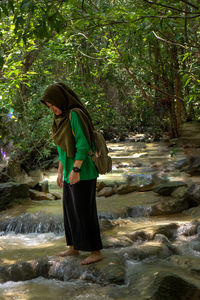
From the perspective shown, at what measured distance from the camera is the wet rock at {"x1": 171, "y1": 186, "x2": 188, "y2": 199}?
6477mm

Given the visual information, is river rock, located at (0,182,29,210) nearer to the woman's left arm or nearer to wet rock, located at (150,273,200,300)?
the woman's left arm

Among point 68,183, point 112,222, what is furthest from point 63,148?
point 112,222

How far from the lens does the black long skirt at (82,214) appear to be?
3031 millimetres

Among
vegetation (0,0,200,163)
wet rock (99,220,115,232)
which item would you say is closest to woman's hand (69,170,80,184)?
vegetation (0,0,200,163)

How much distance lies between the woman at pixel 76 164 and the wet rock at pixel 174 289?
2.54 feet

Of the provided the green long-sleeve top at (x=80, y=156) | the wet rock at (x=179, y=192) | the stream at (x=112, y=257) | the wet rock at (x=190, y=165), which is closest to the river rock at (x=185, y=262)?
the stream at (x=112, y=257)

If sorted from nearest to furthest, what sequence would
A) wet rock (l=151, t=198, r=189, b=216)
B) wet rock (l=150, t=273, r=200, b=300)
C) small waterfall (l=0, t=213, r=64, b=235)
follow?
wet rock (l=150, t=273, r=200, b=300) < small waterfall (l=0, t=213, r=64, b=235) < wet rock (l=151, t=198, r=189, b=216)

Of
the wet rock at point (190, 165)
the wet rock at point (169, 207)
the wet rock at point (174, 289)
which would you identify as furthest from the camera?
the wet rock at point (190, 165)

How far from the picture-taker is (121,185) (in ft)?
26.5

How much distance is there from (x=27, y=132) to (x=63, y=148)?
7.22 m

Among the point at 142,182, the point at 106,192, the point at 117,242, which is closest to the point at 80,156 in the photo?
the point at 117,242

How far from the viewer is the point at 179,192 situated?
6594 mm

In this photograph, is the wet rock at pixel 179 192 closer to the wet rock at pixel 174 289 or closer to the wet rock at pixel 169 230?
the wet rock at pixel 169 230

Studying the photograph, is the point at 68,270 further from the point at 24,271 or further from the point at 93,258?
the point at 24,271
